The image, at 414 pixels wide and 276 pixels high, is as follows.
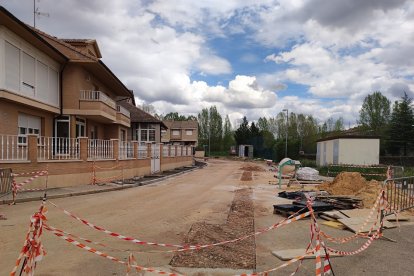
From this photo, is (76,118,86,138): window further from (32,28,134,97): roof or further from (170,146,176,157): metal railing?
(170,146,176,157): metal railing

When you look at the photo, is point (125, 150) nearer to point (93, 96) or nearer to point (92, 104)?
point (92, 104)

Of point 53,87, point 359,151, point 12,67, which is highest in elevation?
point 12,67

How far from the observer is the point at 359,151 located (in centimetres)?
3288

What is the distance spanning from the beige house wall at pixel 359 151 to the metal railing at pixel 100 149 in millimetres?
20448

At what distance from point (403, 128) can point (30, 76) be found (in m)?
50.9

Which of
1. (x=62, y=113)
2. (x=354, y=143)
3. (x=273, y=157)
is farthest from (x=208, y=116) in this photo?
(x=62, y=113)

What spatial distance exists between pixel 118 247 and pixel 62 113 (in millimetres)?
18914

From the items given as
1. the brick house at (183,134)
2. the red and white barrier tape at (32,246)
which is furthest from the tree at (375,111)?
the red and white barrier tape at (32,246)

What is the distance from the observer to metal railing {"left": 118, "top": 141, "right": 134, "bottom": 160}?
2271 cm

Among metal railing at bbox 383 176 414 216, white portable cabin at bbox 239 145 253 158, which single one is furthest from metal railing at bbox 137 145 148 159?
white portable cabin at bbox 239 145 253 158

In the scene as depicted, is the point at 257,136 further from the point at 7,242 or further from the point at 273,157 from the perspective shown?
the point at 7,242

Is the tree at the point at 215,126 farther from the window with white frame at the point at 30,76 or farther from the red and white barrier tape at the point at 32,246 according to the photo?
the red and white barrier tape at the point at 32,246

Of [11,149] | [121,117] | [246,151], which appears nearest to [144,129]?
[121,117]

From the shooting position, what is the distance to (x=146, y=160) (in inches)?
1085
